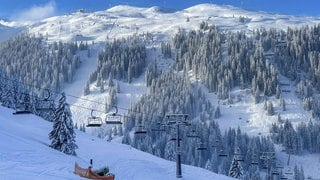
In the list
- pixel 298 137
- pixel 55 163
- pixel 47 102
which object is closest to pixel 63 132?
pixel 47 102

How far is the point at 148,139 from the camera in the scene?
6604 inches

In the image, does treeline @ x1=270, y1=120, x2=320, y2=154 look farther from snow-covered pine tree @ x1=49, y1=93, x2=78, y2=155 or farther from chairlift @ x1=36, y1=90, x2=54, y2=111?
snow-covered pine tree @ x1=49, y1=93, x2=78, y2=155

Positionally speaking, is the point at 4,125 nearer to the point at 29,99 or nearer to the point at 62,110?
the point at 62,110

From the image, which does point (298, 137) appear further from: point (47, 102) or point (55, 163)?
point (55, 163)

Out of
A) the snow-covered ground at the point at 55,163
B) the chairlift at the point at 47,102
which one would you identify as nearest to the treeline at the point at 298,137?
the chairlift at the point at 47,102

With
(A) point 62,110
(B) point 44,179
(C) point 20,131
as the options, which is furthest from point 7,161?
(C) point 20,131

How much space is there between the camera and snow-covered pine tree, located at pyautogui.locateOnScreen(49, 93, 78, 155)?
62.0 m

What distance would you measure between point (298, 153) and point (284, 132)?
865 cm

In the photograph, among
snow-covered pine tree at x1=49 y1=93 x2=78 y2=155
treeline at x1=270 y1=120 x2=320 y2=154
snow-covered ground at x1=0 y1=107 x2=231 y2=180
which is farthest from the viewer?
treeline at x1=270 y1=120 x2=320 y2=154

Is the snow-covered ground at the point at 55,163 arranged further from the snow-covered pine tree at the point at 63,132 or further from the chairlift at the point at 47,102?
the chairlift at the point at 47,102

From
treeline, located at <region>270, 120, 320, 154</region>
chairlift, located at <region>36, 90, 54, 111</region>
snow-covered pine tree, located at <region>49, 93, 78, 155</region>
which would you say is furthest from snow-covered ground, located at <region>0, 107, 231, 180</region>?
treeline, located at <region>270, 120, 320, 154</region>

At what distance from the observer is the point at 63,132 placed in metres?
63.5

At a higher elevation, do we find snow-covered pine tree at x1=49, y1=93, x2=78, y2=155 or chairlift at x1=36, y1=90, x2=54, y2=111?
chairlift at x1=36, y1=90, x2=54, y2=111

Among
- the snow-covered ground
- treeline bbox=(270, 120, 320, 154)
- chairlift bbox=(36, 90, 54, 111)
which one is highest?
chairlift bbox=(36, 90, 54, 111)
